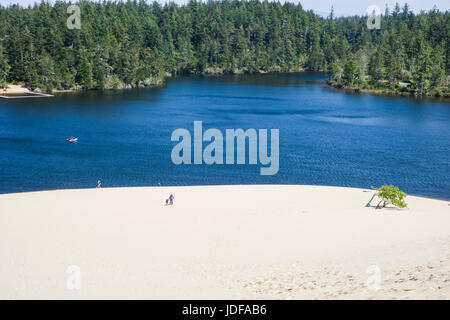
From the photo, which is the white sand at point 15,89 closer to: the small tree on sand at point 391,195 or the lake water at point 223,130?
the lake water at point 223,130

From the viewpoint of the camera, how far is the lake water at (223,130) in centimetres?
5597

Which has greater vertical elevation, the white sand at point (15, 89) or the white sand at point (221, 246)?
the white sand at point (15, 89)

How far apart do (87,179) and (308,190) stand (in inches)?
937

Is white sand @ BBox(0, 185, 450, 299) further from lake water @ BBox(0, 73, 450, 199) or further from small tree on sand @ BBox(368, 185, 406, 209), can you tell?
lake water @ BBox(0, 73, 450, 199)

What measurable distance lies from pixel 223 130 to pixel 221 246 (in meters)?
54.2

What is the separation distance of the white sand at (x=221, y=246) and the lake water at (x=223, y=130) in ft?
38.1
